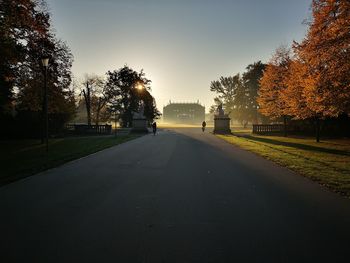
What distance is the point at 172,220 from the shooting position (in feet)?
18.0

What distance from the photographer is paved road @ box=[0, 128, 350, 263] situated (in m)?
4.11

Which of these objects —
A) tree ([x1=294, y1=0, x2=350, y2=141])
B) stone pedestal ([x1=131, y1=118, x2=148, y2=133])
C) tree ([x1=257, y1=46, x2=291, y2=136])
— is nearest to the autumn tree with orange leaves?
tree ([x1=294, y1=0, x2=350, y2=141])

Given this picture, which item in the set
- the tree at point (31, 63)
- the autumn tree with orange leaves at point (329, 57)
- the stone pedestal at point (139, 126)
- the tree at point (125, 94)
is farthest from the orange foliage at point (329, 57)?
the tree at point (125, 94)

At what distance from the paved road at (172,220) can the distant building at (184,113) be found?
473 ft

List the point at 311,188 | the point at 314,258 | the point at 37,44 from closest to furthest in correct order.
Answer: the point at 314,258, the point at 311,188, the point at 37,44

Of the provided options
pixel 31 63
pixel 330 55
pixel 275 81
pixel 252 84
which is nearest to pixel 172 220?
A: pixel 330 55

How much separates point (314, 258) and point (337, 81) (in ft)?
58.7

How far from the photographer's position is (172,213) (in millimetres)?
5906

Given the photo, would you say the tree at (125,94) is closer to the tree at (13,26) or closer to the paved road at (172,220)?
the tree at (13,26)

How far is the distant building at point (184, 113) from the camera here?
155 metres

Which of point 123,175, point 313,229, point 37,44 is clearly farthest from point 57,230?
point 37,44

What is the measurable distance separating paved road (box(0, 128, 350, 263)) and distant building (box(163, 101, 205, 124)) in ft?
473

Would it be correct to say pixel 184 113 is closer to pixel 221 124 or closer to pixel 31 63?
pixel 221 124

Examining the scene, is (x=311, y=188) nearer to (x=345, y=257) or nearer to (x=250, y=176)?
(x=250, y=176)
